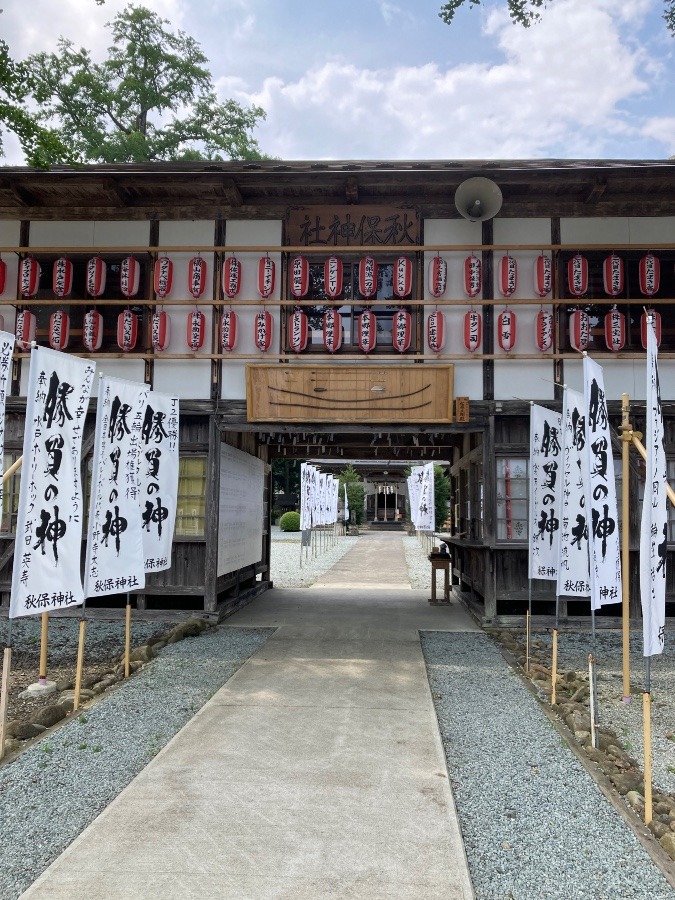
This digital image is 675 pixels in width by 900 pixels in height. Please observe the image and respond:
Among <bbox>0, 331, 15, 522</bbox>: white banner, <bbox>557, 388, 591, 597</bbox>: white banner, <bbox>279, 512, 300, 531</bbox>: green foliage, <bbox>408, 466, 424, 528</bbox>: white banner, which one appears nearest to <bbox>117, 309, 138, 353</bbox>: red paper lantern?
<bbox>0, 331, 15, 522</bbox>: white banner

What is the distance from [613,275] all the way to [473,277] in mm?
1996

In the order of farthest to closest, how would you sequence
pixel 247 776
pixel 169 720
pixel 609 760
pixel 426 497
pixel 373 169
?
1. pixel 426 497
2. pixel 373 169
3. pixel 169 720
4. pixel 609 760
5. pixel 247 776

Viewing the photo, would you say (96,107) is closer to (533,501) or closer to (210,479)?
(210,479)

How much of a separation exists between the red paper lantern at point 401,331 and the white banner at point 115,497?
Answer: 12.9ft

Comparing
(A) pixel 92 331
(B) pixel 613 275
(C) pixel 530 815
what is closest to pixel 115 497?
(A) pixel 92 331

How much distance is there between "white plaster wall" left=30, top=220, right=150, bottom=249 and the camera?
9.91 m

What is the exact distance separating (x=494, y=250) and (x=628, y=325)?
226cm

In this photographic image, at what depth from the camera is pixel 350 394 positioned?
30.7 feet

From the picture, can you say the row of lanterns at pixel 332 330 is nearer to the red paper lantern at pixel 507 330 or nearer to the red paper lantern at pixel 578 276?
the red paper lantern at pixel 507 330

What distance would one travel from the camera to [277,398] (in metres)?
9.42

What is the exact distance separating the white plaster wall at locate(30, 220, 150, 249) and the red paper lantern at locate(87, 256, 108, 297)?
392 millimetres

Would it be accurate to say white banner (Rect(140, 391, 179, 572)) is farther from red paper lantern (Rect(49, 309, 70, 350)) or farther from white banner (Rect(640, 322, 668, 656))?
white banner (Rect(640, 322, 668, 656))

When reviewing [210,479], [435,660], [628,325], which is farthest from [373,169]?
[435,660]

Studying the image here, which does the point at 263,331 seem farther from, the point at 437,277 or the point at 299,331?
the point at 437,277
